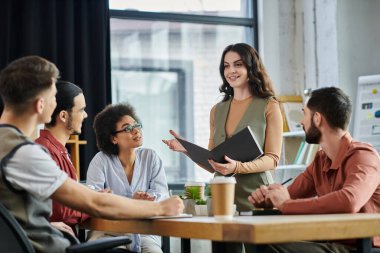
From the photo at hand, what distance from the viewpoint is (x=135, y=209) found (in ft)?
6.82

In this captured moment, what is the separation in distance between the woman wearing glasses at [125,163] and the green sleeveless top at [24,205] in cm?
127

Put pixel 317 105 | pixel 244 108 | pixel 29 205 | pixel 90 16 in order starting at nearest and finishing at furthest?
pixel 29 205 → pixel 317 105 → pixel 244 108 → pixel 90 16

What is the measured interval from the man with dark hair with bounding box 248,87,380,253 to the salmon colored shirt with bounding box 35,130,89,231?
73cm

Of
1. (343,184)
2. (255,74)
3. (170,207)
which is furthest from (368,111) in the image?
(170,207)

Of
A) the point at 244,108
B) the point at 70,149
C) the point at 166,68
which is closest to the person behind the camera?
the point at 244,108

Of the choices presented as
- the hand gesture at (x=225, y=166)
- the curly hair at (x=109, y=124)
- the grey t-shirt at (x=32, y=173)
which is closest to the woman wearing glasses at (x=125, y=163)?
the curly hair at (x=109, y=124)

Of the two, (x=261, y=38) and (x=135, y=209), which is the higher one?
(x=261, y=38)

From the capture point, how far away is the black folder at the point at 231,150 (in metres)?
2.78

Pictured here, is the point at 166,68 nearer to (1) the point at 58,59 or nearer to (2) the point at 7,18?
(1) the point at 58,59

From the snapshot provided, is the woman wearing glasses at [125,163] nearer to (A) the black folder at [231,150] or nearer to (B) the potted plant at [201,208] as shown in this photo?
(A) the black folder at [231,150]

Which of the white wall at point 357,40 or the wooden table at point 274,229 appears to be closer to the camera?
the wooden table at point 274,229

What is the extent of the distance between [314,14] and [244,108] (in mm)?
2823

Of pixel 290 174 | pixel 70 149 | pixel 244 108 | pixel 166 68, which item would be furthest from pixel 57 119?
pixel 290 174

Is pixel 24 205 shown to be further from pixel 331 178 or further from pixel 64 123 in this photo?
pixel 331 178
